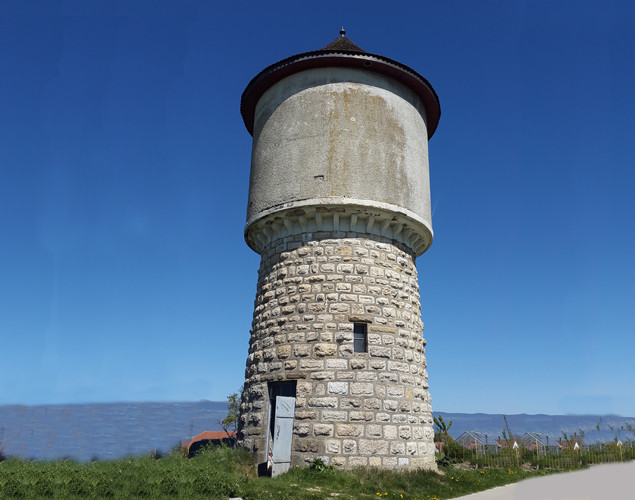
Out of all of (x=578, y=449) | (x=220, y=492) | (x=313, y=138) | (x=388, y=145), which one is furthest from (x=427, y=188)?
(x=578, y=449)

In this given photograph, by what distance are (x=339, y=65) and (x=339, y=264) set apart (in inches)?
193

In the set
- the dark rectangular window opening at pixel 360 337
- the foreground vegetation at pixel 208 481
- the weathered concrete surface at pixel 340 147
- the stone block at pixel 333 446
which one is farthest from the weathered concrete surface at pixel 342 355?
the weathered concrete surface at pixel 340 147

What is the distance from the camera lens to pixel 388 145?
11734 millimetres

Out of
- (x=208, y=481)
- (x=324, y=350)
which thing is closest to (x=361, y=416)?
(x=324, y=350)

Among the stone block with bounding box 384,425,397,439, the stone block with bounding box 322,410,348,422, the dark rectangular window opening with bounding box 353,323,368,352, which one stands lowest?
the stone block with bounding box 384,425,397,439

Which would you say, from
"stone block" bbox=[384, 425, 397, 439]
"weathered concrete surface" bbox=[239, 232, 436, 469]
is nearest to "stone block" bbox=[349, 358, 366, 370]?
"weathered concrete surface" bbox=[239, 232, 436, 469]

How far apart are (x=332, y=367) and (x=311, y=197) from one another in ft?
12.1

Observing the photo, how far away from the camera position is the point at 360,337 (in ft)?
35.1

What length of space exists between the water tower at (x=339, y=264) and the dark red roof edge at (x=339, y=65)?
0.03 metres

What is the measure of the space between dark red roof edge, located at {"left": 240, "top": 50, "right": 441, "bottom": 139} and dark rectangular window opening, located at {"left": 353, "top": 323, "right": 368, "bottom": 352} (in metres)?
6.22

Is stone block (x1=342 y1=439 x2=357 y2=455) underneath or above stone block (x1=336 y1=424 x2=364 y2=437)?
underneath

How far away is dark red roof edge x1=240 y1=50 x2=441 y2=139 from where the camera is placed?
469 inches

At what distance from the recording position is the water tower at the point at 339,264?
10.0m

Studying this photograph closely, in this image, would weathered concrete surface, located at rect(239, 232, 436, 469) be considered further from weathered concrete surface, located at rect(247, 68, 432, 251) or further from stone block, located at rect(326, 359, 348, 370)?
weathered concrete surface, located at rect(247, 68, 432, 251)
